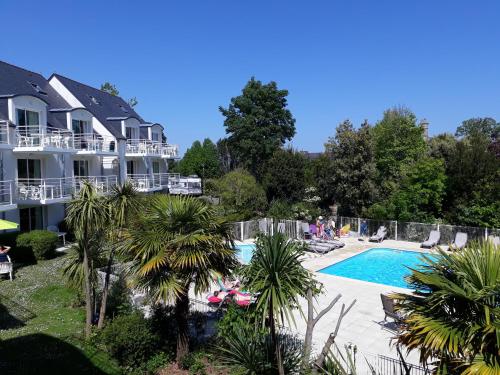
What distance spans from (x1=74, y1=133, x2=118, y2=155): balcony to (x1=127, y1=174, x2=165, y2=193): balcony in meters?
2.81

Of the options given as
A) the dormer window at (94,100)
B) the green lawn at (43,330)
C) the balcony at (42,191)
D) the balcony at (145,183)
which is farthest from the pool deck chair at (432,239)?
the dormer window at (94,100)

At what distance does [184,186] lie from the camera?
42.0 meters

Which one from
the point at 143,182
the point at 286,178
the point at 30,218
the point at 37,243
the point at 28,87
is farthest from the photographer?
the point at 286,178

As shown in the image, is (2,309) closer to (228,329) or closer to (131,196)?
(131,196)

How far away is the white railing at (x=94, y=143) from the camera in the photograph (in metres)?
27.6

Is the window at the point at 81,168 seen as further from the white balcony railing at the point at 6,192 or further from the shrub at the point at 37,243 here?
the shrub at the point at 37,243

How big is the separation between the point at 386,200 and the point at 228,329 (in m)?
21.6

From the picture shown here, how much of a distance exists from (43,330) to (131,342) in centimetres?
397

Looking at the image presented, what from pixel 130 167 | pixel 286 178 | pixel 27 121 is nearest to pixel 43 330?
pixel 27 121

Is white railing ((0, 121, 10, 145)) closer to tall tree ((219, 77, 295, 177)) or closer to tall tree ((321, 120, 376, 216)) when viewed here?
tall tree ((321, 120, 376, 216))

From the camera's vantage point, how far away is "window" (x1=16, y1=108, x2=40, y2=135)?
2250 centimetres

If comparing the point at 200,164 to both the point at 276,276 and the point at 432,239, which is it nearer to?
the point at 432,239

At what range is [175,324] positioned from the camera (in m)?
11.3

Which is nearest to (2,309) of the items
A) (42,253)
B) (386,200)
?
(42,253)
